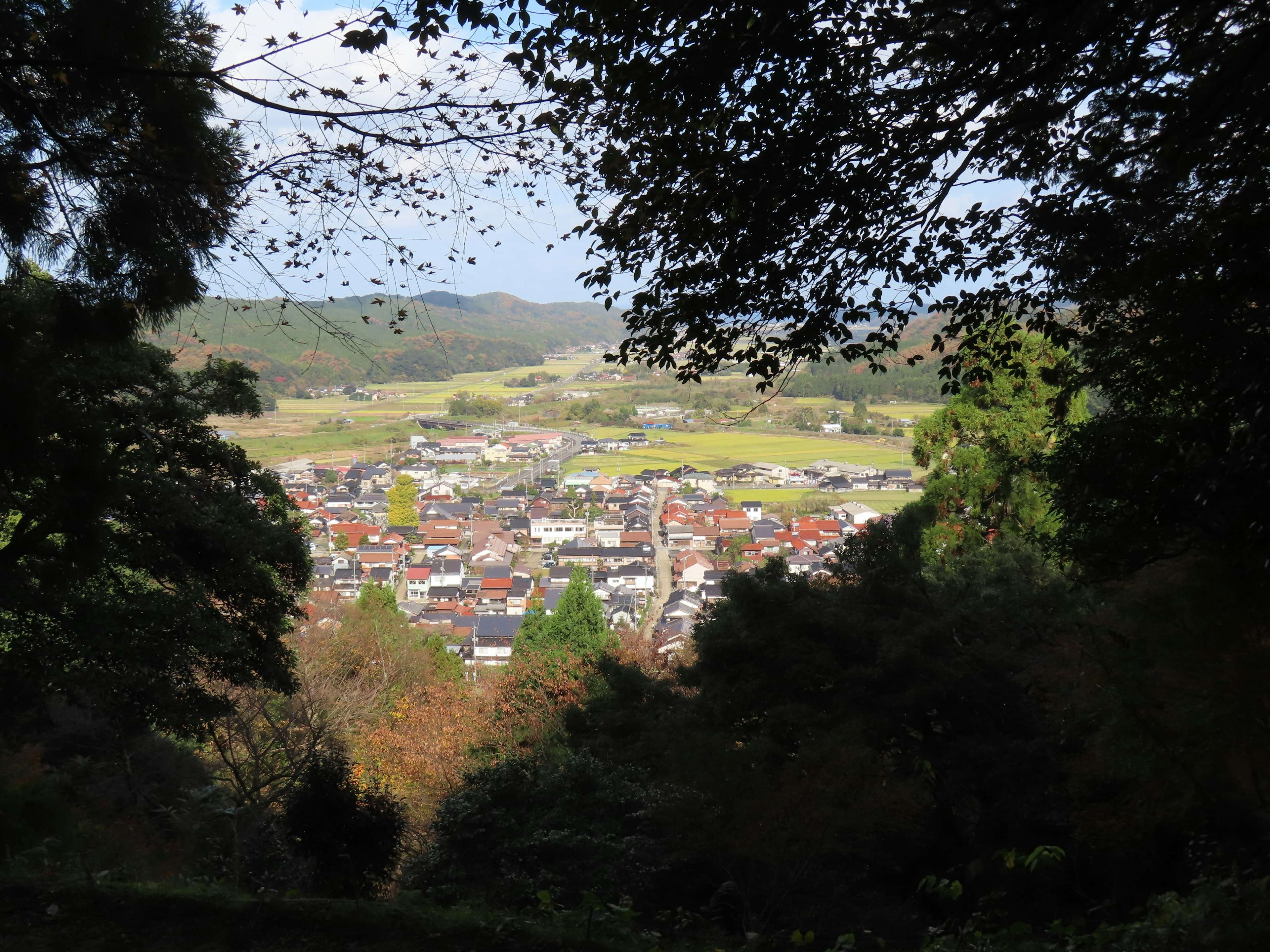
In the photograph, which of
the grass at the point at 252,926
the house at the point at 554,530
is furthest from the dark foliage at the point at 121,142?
the house at the point at 554,530

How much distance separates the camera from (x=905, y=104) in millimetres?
3381

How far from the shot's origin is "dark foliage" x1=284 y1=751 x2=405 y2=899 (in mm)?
4758

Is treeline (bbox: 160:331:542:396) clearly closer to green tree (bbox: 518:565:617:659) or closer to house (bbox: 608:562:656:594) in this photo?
house (bbox: 608:562:656:594)

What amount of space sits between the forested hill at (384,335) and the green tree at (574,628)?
4896 mm

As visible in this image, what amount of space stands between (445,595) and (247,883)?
24.5 meters

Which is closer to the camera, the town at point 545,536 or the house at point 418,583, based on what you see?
the town at point 545,536

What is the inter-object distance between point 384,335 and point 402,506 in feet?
93.7

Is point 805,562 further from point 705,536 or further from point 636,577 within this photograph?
point 705,536

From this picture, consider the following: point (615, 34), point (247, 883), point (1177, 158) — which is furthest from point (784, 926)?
point (615, 34)

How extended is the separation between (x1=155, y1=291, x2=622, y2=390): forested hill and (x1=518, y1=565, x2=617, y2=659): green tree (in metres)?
4.90

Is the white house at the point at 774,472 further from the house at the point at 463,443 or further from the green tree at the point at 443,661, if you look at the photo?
the green tree at the point at 443,661

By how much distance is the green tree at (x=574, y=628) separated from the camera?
1524 centimetres

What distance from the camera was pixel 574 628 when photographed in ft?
51.3

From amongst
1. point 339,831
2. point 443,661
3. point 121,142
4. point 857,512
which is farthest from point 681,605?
point 121,142
